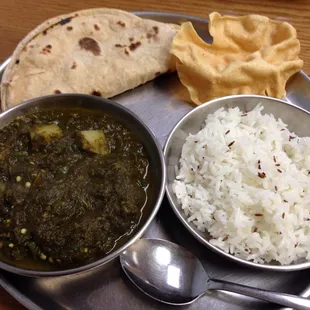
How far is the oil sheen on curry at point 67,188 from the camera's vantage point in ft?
5.67

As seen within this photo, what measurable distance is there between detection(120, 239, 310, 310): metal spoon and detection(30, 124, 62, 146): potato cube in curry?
75 cm

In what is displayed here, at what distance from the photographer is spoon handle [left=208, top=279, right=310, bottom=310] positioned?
1.66 meters

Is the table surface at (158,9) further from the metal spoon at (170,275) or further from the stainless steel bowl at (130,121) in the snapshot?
the metal spoon at (170,275)

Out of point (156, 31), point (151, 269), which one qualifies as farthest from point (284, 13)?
point (151, 269)

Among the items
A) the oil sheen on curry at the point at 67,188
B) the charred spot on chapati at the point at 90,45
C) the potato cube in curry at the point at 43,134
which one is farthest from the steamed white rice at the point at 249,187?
the charred spot on chapati at the point at 90,45

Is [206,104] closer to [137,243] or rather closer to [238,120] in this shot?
[238,120]

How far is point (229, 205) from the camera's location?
1.97 meters

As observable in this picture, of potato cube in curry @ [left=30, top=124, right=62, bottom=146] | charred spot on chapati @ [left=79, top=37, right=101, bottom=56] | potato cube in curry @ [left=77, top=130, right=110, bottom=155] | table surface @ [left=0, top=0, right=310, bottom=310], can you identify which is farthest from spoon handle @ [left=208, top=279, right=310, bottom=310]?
table surface @ [left=0, top=0, right=310, bottom=310]

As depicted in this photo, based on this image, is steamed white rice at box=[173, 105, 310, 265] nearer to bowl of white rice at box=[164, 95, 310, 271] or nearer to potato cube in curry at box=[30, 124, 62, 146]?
bowl of white rice at box=[164, 95, 310, 271]

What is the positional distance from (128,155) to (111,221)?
0.43 meters

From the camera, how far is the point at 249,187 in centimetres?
201

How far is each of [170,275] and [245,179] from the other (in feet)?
2.24

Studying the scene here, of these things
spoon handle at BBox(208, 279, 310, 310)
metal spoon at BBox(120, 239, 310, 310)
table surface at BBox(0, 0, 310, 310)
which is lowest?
metal spoon at BBox(120, 239, 310, 310)

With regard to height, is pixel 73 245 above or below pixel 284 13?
below
